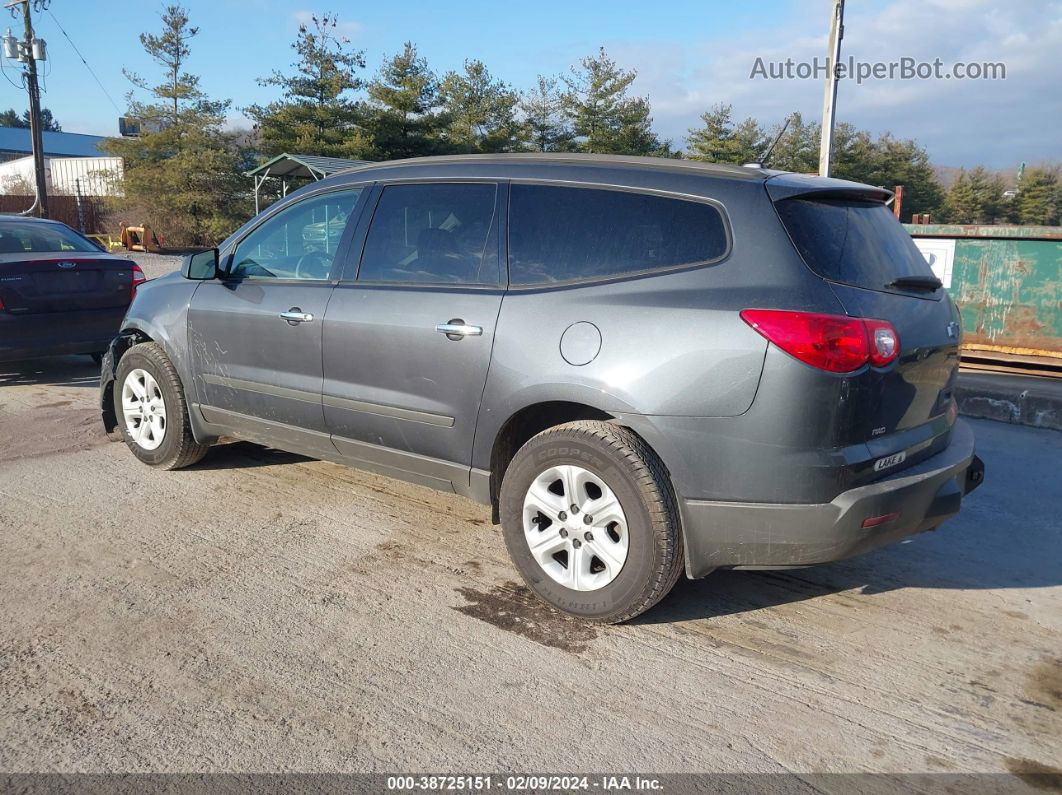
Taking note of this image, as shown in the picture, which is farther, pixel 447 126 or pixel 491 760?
pixel 447 126

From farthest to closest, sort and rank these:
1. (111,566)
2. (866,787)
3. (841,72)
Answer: (841,72)
(111,566)
(866,787)

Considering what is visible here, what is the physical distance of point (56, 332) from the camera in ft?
25.5

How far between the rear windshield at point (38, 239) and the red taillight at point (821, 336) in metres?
7.39

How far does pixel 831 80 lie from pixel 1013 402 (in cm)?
1214

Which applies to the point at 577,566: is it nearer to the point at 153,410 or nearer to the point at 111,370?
the point at 153,410

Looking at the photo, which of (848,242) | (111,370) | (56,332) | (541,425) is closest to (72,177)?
(56,332)

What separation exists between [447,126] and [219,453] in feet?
112

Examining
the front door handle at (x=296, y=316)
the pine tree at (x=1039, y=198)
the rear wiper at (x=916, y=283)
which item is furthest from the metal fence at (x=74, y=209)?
the pine tree at (x=1039, y=198)

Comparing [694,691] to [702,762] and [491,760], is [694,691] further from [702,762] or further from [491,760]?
[491,760]

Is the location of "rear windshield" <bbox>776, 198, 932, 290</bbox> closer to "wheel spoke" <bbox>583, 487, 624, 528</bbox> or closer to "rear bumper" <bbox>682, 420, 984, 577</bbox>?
"rear bumper" <bbox>682, 420, 984, 577</bbox>

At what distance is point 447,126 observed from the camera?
37.8 m

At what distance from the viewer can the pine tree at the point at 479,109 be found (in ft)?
125

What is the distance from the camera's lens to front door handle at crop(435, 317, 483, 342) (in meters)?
3.77

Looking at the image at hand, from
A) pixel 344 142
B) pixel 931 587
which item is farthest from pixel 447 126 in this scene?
pixel 931 587
